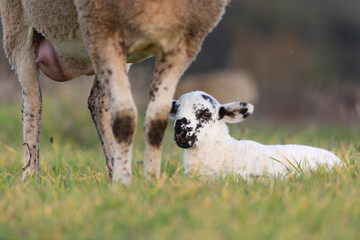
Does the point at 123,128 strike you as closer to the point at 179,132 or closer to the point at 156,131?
the point at 156,131

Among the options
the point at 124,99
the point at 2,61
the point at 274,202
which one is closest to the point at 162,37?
the point at 124,99

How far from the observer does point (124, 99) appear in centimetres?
393

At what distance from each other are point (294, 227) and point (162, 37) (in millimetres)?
1739

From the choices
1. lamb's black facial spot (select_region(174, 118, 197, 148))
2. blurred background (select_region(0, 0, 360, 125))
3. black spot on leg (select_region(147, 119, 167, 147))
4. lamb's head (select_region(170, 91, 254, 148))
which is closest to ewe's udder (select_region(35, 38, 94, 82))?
lamb's head (select_region(170, 91, 254, 148))

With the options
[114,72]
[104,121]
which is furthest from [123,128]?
[104,121]

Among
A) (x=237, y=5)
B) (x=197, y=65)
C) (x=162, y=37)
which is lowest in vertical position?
(x=197, y=65)

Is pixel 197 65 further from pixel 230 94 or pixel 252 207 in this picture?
pixel 252 207

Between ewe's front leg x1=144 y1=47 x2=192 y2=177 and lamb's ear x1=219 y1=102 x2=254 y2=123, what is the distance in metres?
0.65

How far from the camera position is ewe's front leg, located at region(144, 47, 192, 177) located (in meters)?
4.09

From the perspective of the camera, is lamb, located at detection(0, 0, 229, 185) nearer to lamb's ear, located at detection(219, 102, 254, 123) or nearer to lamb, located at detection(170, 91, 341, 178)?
lamb, located at detection(170, 91, 341, 178)

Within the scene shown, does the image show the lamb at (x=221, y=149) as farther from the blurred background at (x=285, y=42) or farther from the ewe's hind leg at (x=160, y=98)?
the blurred background at (x=285, y=42)

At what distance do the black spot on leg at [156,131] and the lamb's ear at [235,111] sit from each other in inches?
30.3

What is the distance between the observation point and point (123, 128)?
3979 mm

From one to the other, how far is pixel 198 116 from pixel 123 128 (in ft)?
2.66
